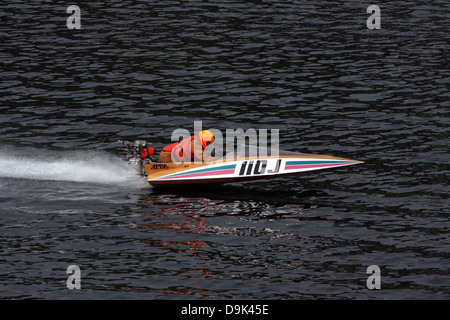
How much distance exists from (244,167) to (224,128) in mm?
5116

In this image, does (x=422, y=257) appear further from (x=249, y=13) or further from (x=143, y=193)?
(x=249, y=13)

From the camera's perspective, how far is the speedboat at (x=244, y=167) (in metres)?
23.8

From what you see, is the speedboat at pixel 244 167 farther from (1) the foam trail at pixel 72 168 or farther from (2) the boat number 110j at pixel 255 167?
(1) the foam trail at pixel 72 168

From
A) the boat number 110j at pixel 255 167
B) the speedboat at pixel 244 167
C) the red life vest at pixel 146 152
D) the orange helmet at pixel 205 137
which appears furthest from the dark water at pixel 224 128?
the orange helmet at pixel 205 137

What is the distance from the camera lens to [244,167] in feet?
78.7

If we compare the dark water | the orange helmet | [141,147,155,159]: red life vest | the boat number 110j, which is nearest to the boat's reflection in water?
the dark water

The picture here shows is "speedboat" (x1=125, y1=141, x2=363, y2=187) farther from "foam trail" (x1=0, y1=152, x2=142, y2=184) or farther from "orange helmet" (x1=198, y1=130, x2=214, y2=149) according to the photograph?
"foam trail" (x1=0, y1=152, x2=142, y2=184)

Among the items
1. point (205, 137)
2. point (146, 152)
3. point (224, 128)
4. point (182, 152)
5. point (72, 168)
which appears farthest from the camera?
point (224, 128)

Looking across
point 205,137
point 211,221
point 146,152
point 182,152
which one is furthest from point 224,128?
point 211,221

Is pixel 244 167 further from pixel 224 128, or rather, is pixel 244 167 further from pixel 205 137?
pixel 224 128

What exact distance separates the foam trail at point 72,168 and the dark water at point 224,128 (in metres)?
0.08
